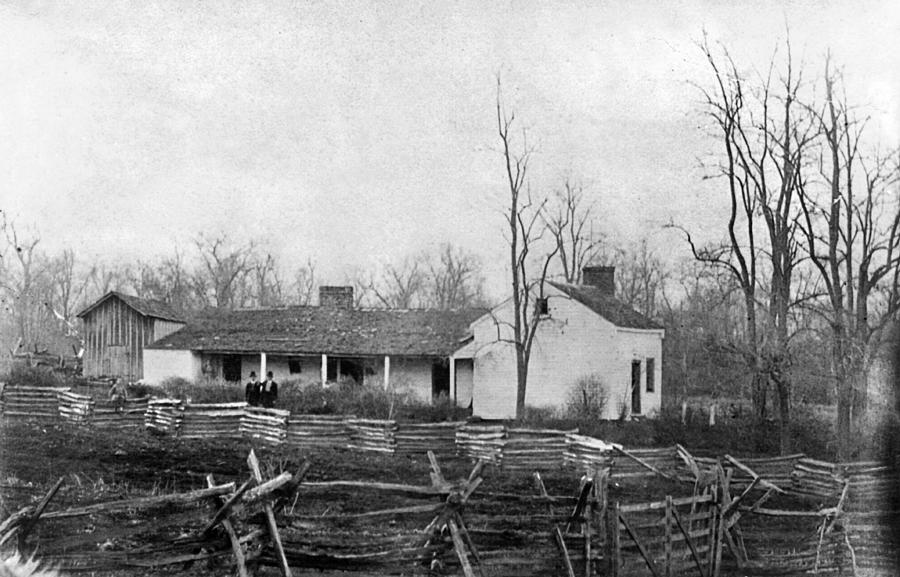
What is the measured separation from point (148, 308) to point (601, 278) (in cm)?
487

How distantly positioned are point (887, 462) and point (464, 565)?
14.9 ft

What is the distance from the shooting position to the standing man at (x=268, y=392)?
31.1ft

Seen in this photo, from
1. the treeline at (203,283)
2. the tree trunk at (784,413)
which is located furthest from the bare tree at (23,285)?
the tree trunk at (784,413)

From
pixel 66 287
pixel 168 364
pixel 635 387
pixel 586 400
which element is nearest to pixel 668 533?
pixel 586 400

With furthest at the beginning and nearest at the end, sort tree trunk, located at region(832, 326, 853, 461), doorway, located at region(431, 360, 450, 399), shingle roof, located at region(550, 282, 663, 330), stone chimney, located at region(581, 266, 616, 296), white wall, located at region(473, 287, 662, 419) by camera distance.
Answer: doorway, located at region(431, 360, 450, 399) < white wall, located at region(473, 287, 662, 419) < shingle roof, located at region(550, 282, 663, 330) < stone chimney, located at region(581, 266, 616, 296) < tree trunk, located at region(832, 326, 853, 461)

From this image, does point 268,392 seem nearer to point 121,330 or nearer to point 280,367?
point 280,367

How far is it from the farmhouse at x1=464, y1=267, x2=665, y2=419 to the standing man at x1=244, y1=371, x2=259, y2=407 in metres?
2.40

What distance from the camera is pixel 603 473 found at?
6.35 meters

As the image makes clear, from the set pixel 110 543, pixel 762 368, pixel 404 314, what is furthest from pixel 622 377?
pixel 110 543

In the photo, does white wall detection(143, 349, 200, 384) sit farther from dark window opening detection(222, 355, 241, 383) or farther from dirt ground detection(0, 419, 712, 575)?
dirt ground detection(0, 419, 712, 575)

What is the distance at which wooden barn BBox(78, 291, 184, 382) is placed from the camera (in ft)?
27.1

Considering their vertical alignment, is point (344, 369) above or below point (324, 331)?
below

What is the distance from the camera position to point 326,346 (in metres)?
9.24

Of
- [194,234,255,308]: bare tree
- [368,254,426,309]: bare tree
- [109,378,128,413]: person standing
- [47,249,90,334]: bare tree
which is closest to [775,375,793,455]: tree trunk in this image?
[368,254,426,309]: bare tree
